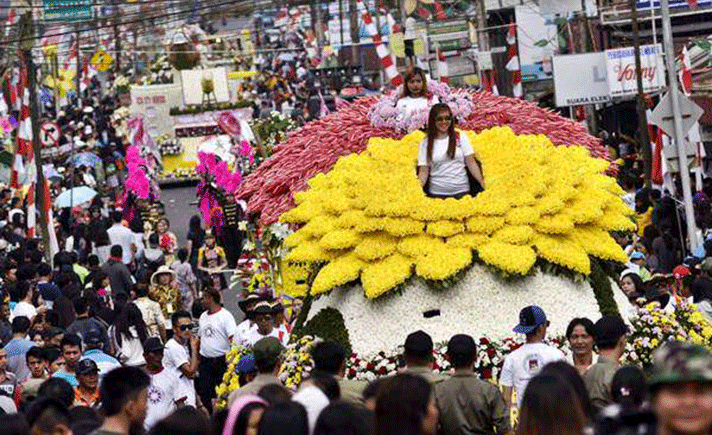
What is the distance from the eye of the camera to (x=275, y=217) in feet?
56.4

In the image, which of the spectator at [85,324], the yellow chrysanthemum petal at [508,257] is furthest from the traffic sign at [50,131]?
the yellow chrysanthemum petal at [508,257]

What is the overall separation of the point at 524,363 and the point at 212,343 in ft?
21.4

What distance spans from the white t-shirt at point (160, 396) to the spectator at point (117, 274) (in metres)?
8.53

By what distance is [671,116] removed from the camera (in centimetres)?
2497

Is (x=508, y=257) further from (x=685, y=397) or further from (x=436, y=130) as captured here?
(x=685, y=397)

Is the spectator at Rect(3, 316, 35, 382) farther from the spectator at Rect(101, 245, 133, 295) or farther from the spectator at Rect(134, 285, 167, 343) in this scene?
the spectator at Rect(101, 245, 133, 295)

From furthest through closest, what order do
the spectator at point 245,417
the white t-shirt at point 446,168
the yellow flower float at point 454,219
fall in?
the white t-shirt at point 446,168 < the yellow flower float at point 454,219 < the spectator at point 245,417

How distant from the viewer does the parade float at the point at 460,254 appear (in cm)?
1459

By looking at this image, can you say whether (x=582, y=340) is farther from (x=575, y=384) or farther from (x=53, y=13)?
(x=53, y=13)

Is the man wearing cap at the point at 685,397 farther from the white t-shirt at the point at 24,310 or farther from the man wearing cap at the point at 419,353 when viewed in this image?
the white t-shirt at the point at 24,310

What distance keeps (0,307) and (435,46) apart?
24.3 m

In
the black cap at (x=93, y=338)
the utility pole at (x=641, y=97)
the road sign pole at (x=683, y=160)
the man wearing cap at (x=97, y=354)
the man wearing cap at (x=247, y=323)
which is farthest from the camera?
the utility pole at (x=641, y=97)

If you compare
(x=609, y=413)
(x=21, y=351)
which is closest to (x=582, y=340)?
(x=609, y=413)

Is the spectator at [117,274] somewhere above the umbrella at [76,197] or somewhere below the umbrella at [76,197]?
above
